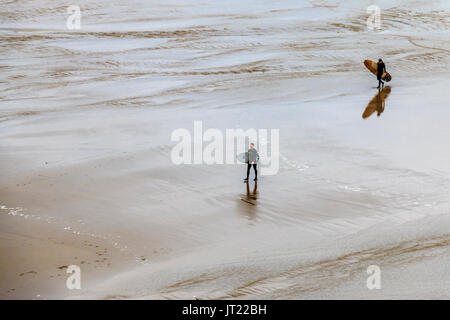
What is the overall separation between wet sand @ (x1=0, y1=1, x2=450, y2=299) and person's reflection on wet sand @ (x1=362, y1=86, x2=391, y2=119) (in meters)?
0.12

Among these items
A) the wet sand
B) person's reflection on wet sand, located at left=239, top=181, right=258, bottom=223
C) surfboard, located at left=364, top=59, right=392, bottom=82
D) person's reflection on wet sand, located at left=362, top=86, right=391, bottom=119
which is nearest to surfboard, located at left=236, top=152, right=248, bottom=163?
the wet sand

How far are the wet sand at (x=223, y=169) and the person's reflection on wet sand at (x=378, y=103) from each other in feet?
0.39

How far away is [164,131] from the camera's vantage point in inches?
759

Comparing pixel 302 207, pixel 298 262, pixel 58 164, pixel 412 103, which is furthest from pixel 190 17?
pixel 298 262

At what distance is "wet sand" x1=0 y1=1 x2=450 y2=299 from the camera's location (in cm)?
1099

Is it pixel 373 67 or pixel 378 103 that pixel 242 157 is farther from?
pixel 373 67

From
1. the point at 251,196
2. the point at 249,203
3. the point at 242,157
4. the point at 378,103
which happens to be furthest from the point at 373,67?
the point at 249,203

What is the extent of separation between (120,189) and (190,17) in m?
22.8

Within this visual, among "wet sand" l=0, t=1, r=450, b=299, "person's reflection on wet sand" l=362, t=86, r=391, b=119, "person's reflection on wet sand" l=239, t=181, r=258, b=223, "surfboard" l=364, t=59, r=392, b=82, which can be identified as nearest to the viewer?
"wet sand" l=0, t=1, r=450, b=299

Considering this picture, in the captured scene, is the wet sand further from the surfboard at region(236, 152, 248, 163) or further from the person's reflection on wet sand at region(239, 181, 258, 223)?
the surfboard at region(236, 152, 248, 163)

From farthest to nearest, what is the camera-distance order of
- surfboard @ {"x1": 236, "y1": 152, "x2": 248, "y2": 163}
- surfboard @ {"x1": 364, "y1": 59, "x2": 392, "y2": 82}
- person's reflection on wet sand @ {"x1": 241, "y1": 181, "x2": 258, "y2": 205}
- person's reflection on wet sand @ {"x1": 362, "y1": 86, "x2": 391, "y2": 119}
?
surfboard @ {"x1": 364, "y1": 59, "x2": 392, "y2": 82} → person's reflection on wet sand @ {"x1": 362, "y1": 86, "x2": 391, "y2": 119} → surfboard @ {"x1": 236, "y1": 152, "x2": 248, "y2": 163} → person's reflection on wet sand @ {"x1": 241, "y1": 181, "x2": 258, "y2": 205}

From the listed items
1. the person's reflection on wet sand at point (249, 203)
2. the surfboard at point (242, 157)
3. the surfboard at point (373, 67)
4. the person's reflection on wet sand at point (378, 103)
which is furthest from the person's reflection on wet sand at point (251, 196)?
the surfboard at point (373, 67)

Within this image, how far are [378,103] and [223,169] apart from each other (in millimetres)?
7983

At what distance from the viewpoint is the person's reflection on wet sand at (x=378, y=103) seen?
2095 centimetres
